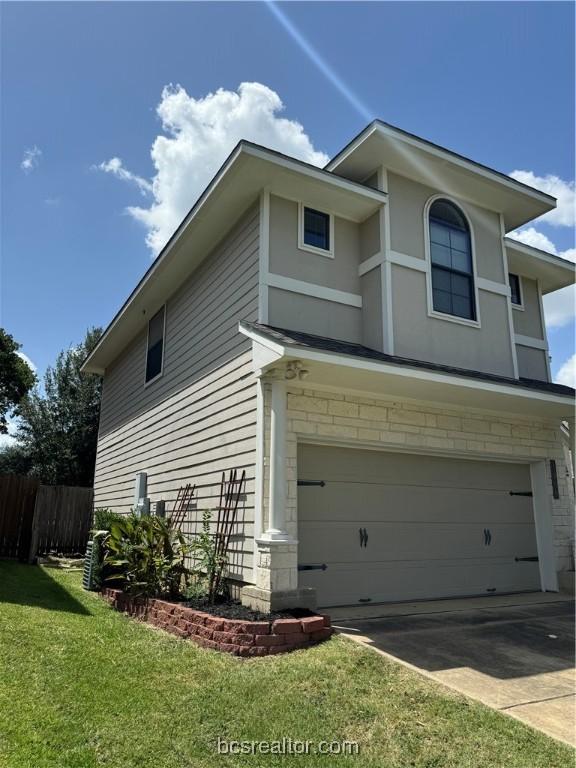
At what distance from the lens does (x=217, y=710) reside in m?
3.71

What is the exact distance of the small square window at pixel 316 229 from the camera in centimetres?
798

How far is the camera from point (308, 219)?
805 cm

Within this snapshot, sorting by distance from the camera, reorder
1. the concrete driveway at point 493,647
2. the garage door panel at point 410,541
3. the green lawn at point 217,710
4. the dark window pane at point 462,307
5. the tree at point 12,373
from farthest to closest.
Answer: the tree at point 12,373 → the dark window pane at point 462,307 → the garage door panel at point 410,541 → the concrete driveway at point 493,647 → the green lawn at point 217,710

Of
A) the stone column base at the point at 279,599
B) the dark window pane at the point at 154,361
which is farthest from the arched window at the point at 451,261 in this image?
the dark window pane at the point at 154,361

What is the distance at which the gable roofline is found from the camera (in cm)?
775

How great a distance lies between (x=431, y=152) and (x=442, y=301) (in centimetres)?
226

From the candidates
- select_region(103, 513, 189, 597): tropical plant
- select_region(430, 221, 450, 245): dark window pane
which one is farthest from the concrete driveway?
select_region(430, 221, 450, 245): dark window pane

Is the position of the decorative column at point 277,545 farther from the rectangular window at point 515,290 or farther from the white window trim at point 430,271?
the rectangular window at point 515,290

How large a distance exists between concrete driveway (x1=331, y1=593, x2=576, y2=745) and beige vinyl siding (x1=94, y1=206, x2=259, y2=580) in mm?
1813

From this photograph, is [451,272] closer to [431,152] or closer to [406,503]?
[431,152]

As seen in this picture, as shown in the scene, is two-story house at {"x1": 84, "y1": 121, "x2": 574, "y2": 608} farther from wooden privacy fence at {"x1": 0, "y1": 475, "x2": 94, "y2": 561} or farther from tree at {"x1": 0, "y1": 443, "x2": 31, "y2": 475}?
tree at {"x1": 0, "y1": 443, "x2": 31, "y2": 475}

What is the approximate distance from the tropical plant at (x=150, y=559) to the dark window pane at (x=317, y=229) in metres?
4.51

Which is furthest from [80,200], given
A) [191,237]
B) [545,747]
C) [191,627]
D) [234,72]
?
[545,747]

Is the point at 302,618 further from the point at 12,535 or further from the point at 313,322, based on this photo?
the point at 12,535
